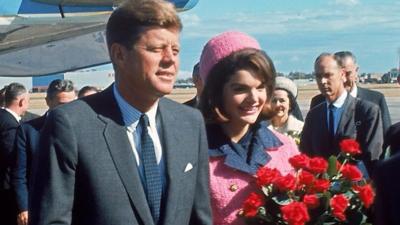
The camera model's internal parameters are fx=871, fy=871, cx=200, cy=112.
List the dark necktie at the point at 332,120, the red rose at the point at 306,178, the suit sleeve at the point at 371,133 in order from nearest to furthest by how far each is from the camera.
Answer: the red rose at the point at 306,178
the suit sleeve at the point at 371,133
the dark necktie at the point at 332,120

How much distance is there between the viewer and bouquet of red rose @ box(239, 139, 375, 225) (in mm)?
3191

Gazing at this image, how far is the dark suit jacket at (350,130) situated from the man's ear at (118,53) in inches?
135

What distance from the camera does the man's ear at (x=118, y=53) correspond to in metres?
3.00

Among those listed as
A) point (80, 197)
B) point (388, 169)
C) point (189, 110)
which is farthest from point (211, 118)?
point (388, 169)

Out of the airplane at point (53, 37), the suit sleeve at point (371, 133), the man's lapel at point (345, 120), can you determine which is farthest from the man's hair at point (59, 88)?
the suit sleeve at point (371, 133)

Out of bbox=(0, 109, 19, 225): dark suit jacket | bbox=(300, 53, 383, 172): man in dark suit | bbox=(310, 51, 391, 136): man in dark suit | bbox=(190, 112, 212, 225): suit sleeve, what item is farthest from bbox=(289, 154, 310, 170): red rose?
bbox=(0, 109, 19, 225): dark suit jacket

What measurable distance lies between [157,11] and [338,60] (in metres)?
4.84

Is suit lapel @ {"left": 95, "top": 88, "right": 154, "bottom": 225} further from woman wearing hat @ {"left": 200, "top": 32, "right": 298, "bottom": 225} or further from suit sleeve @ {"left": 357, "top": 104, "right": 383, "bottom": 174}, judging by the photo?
suit sleeve @ {"left": 357, "top": 104, "right": 383, "bottom": 174}

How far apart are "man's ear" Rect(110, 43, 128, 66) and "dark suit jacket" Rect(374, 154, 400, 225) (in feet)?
5.10

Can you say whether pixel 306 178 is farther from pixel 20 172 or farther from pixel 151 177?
pixel 20 172

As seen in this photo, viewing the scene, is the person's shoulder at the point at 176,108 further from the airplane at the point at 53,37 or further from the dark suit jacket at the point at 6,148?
the airplane at the point at 53,37

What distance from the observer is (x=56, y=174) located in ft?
9.46

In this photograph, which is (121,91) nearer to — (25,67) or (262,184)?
(262,184)

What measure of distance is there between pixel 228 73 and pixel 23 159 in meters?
4.15
